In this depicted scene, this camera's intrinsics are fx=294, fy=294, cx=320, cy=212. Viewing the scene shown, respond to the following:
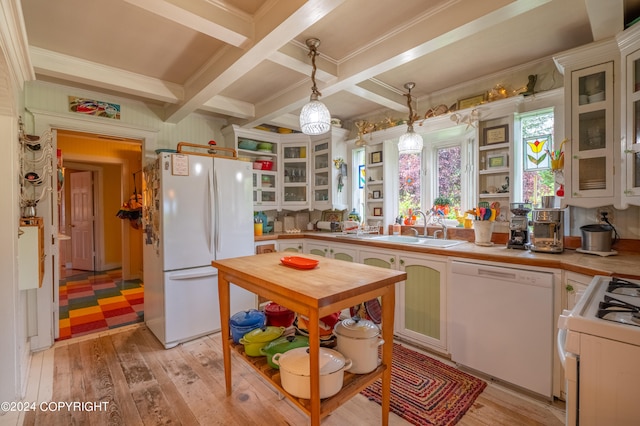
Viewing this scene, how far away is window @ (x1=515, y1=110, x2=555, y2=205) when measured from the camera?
94.9 inches

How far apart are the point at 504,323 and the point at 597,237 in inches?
Result: 33.7

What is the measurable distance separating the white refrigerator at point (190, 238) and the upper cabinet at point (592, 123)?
2.75 m

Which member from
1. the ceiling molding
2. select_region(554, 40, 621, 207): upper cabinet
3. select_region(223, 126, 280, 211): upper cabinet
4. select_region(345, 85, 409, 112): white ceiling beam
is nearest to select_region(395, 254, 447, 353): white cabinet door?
select_region(554, 40, 621, 207): upper cabinet

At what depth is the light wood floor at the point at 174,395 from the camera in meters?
1.73

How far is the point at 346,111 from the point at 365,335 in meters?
2.89

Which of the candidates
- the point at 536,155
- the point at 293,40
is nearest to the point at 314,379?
the point at 293,40

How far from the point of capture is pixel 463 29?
1.68 meters

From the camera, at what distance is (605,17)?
165 centimetres

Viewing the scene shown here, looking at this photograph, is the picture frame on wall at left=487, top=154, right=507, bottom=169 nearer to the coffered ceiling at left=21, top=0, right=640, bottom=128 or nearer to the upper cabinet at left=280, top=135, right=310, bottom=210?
the coffered ceiling at left=21, top=0, right=640, bottom=128

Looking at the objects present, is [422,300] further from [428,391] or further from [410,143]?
[410,143]

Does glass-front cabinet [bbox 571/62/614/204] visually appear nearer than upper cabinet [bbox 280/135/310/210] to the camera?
Yes

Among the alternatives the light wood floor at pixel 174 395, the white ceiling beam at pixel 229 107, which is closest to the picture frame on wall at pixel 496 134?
the light wood floor at pixel 174 395

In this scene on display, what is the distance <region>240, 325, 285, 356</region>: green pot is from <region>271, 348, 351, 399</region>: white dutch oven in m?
0.28

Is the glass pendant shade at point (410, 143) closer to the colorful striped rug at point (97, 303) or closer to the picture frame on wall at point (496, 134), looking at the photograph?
the picture frame on wall at point (496, 134)
